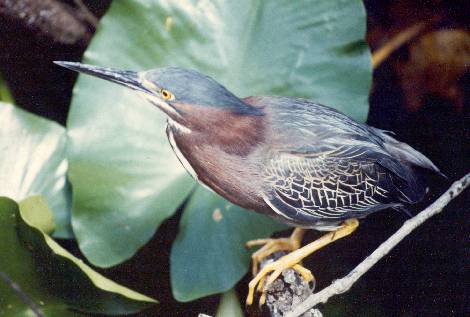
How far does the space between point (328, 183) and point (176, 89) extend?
42 cm

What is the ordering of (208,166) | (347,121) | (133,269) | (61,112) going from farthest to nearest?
(61,112) < (133,269) < (347,121) < (208,166)

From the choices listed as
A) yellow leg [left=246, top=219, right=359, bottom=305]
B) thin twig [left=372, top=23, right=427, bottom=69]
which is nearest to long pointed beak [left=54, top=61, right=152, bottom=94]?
yellow leg [left=246, top=219, right=359, bottom=305]

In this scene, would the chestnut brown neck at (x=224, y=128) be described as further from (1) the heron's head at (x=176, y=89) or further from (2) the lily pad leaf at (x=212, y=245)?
(2) the lily pad leaf at (x=212, y=245)

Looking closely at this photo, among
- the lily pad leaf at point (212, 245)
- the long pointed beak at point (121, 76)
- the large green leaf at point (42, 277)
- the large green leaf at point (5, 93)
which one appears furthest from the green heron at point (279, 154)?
the large green leaf at point (5, 93)

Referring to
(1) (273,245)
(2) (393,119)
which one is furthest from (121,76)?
(2) (393,119)

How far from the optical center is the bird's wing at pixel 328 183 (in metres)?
1.34

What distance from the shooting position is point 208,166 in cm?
132

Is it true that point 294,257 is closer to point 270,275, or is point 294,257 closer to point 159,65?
point 270,275

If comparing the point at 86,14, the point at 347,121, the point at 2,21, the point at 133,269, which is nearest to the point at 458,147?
the point at 347,121

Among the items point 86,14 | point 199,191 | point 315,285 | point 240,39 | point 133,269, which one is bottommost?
point 133,269

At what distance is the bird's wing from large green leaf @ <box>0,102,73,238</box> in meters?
0.71

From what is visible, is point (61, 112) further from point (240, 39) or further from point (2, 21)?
point (240, 39)

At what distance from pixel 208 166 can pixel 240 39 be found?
1.56 feet

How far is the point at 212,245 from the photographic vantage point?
1629 mm
